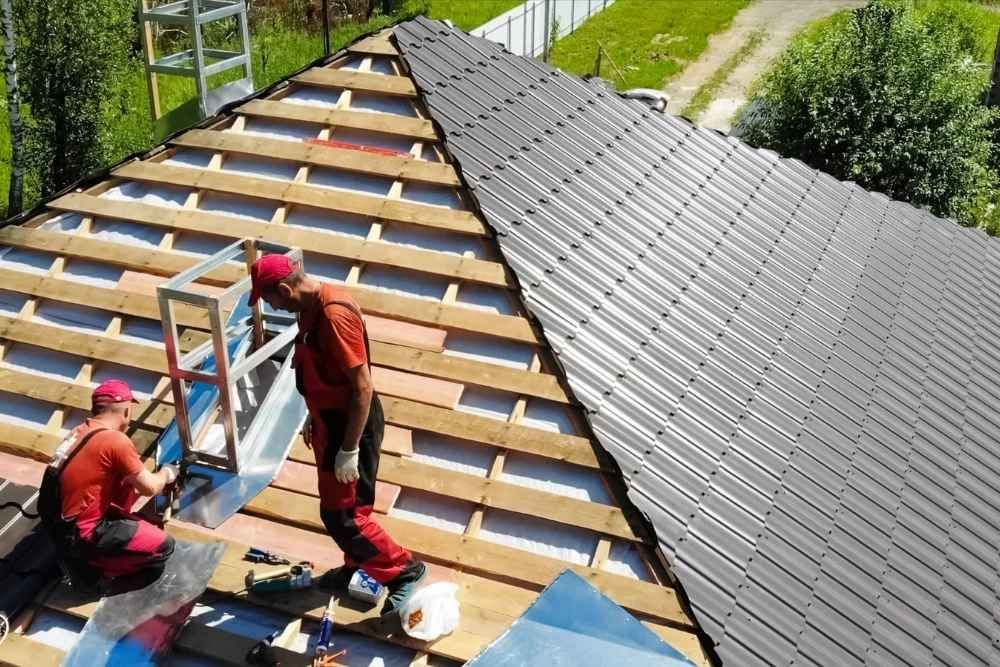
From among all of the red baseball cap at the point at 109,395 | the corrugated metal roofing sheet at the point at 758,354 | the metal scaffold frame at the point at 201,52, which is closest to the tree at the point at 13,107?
the metal scaffold frame at the point at 201,52

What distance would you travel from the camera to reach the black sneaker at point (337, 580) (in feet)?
17.6

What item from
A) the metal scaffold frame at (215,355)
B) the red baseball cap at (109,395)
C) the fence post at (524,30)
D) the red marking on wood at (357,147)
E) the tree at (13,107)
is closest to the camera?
the red baseball cap at (109,395)

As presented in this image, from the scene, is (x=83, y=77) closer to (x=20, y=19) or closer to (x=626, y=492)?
(x=20, y=19)

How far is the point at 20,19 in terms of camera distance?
60.4ft

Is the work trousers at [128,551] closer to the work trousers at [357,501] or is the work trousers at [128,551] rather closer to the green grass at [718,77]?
the work trousers at [357,501]

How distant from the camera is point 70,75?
1858cm

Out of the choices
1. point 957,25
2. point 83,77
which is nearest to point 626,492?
point 83,77

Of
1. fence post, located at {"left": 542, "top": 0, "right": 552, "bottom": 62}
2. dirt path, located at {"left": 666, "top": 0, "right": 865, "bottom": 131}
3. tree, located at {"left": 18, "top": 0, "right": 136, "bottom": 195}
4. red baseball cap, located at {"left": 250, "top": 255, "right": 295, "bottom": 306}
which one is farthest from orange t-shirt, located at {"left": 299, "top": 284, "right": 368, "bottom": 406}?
fence post, located at {"left": 542, "top": 0, "right": 552, "bottom": 62}

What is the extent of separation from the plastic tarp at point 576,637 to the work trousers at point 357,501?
2.33 ft

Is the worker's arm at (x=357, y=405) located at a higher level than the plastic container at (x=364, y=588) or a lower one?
higher

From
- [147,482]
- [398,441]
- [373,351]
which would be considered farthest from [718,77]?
[147,482]

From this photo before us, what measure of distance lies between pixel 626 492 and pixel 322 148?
12.8ft

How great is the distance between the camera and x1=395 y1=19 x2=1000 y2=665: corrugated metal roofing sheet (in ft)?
18.8

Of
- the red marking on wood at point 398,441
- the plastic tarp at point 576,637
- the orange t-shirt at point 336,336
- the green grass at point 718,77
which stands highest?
the orange t-shirt at point 336,336
